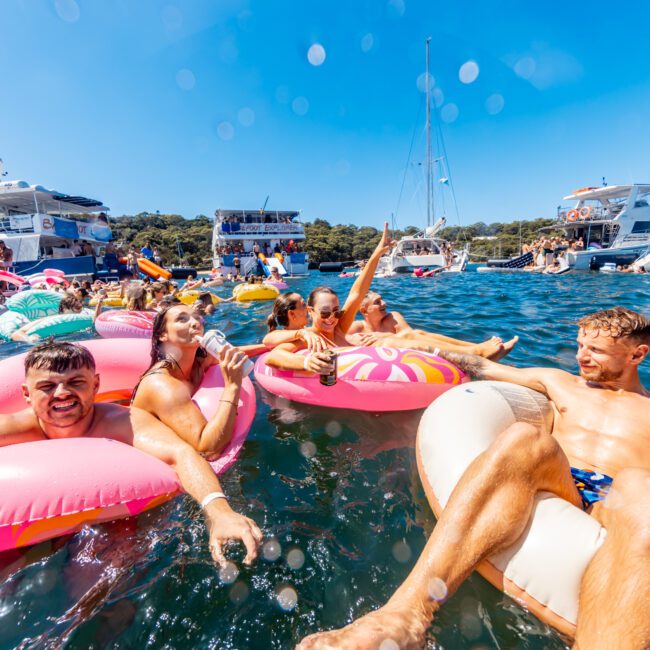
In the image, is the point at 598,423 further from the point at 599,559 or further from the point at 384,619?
the point at 384,619

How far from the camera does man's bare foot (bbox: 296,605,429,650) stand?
116cm

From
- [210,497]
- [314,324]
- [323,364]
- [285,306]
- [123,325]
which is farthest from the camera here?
[123,325]

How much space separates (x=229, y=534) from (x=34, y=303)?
10.8 metres

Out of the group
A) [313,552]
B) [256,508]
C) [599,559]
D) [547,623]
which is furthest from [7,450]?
[599,559]

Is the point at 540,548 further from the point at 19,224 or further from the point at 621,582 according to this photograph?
the point at 19,224

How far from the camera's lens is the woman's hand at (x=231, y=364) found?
2373 millimetres

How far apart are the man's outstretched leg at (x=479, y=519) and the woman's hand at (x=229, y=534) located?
68 cm

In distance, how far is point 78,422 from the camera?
222cm

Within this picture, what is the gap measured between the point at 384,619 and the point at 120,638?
3.94ft

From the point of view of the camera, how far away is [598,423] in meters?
2.15

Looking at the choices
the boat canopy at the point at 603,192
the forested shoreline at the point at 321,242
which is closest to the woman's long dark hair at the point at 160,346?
the boat canopy at the point at 603,192

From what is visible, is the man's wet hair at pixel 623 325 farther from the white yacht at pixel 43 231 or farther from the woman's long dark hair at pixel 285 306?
the white yacht at pixel 43 231

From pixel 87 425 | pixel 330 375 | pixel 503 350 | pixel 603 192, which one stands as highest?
pixel 603 192

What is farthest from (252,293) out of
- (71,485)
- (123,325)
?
(71,485)
